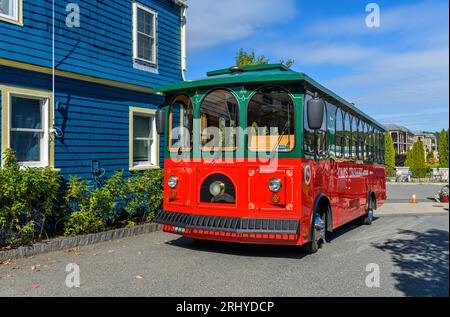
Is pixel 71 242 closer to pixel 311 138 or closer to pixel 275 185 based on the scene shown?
pixel 275 185

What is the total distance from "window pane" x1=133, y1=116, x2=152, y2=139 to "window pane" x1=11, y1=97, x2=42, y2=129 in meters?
3.00

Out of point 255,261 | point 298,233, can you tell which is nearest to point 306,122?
point 298,233

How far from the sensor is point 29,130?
798 centimetres

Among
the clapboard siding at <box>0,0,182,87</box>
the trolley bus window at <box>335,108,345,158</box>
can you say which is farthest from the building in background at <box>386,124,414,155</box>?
the trolley bus window at <box>335,108,345,158</box>

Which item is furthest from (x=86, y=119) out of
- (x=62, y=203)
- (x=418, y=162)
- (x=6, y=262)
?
(x=418, y=162)

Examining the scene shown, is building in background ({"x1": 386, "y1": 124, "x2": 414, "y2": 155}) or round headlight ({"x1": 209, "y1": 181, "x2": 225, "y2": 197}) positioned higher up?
building in background ({"x1": 386, "y1": 124, "x2": 414, "y2": 155})

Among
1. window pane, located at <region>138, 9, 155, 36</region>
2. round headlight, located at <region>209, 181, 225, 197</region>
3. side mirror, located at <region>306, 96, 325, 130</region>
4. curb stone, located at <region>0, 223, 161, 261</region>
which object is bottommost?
curb stone, located at <region>0, 223, 161, 261</region>

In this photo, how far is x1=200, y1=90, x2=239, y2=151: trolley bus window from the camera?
646 cm

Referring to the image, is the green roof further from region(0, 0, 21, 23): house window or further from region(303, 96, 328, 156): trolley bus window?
region(0, 0, 21, 23): house window

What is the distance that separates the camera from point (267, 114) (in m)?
6.30

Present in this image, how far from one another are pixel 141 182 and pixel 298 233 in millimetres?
4534

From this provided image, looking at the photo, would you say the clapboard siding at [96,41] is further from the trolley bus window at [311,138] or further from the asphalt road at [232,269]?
the trolley bus window at [311,138]

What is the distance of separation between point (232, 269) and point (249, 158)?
168 centimetres
